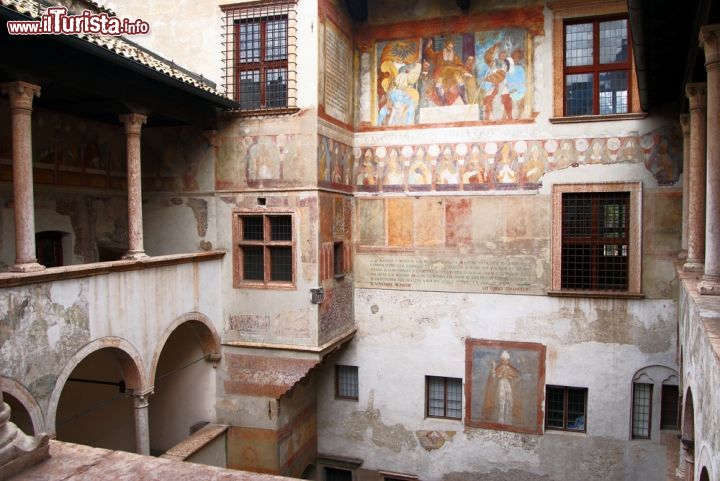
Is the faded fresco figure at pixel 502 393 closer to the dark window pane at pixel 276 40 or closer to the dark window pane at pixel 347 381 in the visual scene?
the dark window pane at pixel 347 381

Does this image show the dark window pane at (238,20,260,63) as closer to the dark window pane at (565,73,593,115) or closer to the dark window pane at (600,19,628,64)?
the dark window pane at (565,73,593,115)

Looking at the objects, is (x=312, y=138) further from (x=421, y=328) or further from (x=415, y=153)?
(x=421, y=328)

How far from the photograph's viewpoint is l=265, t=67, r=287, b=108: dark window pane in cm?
1093

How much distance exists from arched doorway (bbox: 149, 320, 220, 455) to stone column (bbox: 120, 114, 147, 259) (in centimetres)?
226

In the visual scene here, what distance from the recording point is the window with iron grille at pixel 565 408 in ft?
37.3

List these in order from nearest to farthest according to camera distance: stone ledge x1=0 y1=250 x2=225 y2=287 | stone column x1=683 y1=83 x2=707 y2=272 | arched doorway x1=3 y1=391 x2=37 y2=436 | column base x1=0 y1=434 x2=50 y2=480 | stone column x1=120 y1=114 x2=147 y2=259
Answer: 1. column base x1=0 y1=434 x2=50 y2=480
2. stone ledge x1=0 y1=250 x2=225 y2=287
3. arched doorway x1=3 y1=391 x2=37 y2=436
4. stone column x1=683 y1=83 x2=707 y2=272
5. stone column x1=120 y1=114 x2=147 y2=259

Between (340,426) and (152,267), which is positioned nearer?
(152,267)

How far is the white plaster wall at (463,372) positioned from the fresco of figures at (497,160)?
235 centimetres

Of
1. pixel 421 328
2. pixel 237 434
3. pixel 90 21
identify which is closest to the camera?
pixel 90 21

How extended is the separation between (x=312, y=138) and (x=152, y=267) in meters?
3.73

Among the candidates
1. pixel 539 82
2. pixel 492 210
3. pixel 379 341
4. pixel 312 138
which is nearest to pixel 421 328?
pixel 379 341

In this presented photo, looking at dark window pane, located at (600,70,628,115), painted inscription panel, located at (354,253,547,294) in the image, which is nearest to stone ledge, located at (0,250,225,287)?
painted inscription panel, located at (354,253,547,294)

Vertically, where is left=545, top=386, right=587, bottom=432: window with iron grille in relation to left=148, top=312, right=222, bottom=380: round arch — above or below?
below

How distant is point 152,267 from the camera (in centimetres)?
916
